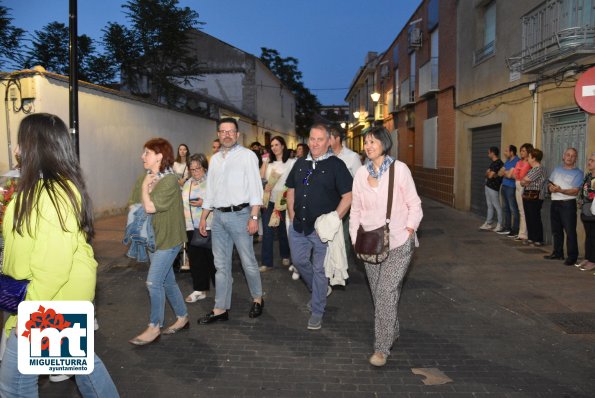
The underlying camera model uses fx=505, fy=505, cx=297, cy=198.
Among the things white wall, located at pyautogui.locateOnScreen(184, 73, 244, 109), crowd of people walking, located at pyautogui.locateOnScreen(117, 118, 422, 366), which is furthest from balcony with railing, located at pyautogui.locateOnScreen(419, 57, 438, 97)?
white wall, located at pyautogui.locateOnScreen(184, 73, 244, 109)

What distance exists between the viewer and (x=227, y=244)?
5.04 m

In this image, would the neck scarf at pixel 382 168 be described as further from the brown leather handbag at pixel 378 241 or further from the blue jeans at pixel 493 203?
the blue jeans at pixel 493 203

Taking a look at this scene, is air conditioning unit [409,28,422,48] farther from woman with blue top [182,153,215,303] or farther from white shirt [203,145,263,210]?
white shirt [203,145,263,210]

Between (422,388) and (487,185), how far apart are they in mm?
8187

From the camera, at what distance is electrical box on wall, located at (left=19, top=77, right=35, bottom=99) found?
10.5 metres

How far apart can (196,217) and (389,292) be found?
9.06 ft

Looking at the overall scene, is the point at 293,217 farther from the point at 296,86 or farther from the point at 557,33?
the point at 296,86

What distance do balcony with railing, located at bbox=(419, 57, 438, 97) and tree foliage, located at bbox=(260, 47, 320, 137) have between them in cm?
2905

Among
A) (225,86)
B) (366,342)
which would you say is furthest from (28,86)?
(225,86)

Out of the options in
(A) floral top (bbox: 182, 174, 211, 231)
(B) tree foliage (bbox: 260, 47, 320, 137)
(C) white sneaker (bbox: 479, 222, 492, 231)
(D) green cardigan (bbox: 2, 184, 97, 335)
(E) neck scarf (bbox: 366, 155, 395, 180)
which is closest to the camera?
(D) green cardigan (bbox: 2, 184, 97, 335)

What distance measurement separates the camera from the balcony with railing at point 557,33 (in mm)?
7820

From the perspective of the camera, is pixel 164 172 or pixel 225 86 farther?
pixel 225 86

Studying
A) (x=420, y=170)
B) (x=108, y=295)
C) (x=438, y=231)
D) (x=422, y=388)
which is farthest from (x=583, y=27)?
(x=420, y=170)

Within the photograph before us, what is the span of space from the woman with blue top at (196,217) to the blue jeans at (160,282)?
1.29m
